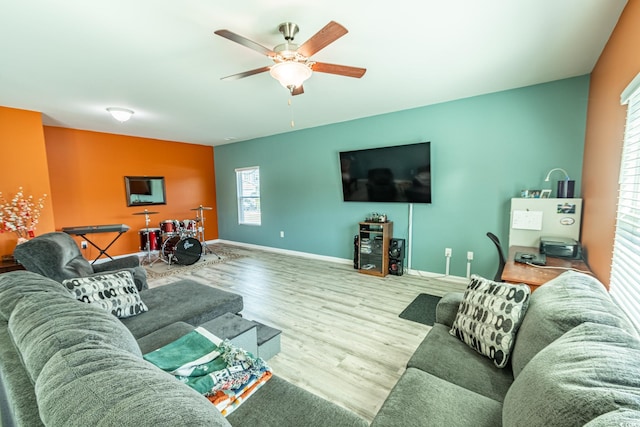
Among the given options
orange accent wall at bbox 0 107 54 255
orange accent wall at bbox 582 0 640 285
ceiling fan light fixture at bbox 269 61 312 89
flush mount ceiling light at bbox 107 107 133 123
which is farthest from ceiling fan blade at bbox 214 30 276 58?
orange accent wall at bbox 0 107 54 255

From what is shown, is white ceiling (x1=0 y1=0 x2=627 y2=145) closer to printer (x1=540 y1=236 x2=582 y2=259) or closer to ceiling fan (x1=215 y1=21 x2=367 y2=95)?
ceiling fan (x1=215 y1=21 x2=367 y2=95)

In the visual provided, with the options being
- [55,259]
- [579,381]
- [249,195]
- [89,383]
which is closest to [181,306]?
[55,259]

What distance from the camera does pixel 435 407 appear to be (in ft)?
3.54

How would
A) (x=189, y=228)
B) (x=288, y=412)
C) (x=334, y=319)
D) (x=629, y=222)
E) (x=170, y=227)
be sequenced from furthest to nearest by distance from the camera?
(x=189, y=228) < (x=170, y=227) < (x=334, y=319) < (x=629, y=222) < (x=288, y=412)

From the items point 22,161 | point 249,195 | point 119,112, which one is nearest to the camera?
point 22,161

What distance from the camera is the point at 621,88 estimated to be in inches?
70.5

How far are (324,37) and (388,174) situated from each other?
105 inches

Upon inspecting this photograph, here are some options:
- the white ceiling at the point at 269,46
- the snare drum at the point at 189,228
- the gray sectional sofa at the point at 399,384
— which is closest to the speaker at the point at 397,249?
the white ceiling at the point at 269,46

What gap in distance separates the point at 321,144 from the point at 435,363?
410cm

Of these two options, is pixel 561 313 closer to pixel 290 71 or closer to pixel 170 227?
pixel 290 71

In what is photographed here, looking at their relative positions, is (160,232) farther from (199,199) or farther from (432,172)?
(432,172)

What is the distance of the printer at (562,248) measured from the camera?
2.42 meters

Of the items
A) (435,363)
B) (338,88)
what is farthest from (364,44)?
(435,363)

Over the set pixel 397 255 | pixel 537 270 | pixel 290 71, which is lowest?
pixel 397 255
